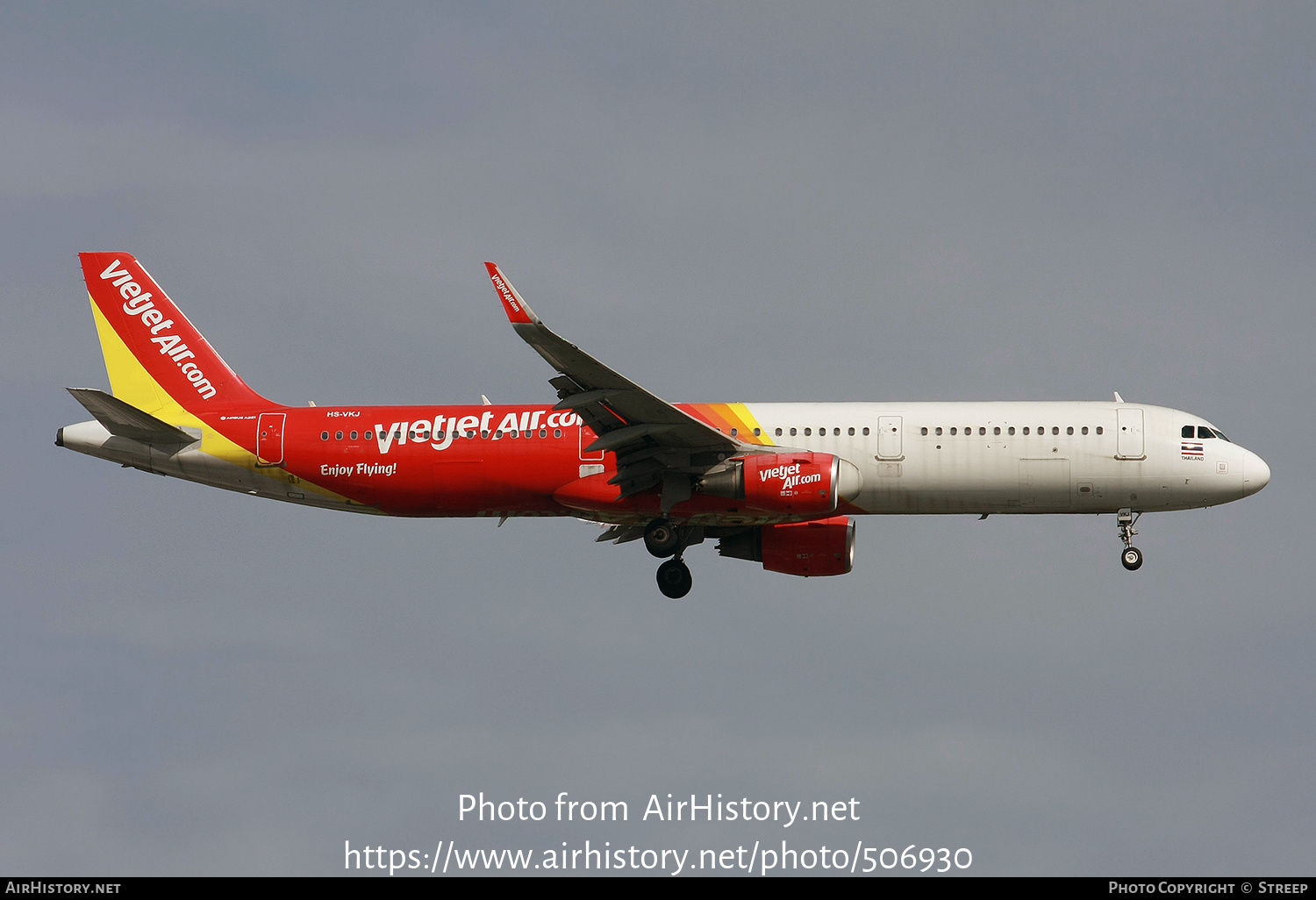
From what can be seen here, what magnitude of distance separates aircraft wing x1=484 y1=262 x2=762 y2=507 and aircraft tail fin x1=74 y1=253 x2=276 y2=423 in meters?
11.9

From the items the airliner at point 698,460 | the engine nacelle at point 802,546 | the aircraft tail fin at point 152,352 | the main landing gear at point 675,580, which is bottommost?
the main landing gear at point 675,580

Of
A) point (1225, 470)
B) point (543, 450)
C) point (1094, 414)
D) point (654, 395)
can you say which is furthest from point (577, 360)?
point (1225, 470)

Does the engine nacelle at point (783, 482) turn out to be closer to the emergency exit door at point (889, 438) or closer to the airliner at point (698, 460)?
the airliner at point (698, 460)

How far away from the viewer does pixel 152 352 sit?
52344mm

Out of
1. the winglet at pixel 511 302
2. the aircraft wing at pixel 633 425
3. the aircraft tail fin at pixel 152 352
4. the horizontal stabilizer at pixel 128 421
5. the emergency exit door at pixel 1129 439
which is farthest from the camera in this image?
the aircraft tail fin at pixel 152 352

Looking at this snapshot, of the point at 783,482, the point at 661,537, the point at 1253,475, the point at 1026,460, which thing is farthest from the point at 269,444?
the point at 1253,475

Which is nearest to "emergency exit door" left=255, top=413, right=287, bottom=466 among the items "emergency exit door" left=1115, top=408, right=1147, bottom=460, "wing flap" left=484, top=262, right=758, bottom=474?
"wing flap" left=484, top=262, right=758, bottom=474

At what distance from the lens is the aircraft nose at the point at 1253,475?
48.5 m

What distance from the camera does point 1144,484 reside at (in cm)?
4834

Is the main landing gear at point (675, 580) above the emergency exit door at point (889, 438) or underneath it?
underneath

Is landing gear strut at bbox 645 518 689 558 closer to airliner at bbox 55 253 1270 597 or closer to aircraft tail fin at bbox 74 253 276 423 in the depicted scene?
airliner at bbox 55 253 1270 597

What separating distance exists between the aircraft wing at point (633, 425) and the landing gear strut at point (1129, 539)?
448 inches

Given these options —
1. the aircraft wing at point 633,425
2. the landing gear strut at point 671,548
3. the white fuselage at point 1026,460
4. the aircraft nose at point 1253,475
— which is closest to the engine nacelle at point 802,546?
the landing gear strut at point 671,548

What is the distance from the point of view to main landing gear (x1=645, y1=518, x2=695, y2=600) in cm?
4897
